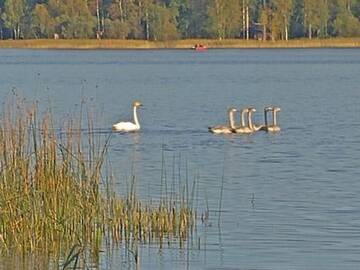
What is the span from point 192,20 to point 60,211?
117073 millimetres

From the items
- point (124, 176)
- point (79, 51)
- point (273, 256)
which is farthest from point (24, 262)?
point (79, 51)

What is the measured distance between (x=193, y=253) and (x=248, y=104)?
97.2 ft

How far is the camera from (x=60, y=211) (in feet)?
45.8

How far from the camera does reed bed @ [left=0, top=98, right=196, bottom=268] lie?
45.1 feet

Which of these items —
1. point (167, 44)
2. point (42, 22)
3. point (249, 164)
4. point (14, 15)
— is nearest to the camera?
point (249, 164)

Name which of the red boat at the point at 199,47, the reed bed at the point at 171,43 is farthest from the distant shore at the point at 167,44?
the red boat at the point at 199,47

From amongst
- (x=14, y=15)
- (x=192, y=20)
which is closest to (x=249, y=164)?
(x=192, y=20)

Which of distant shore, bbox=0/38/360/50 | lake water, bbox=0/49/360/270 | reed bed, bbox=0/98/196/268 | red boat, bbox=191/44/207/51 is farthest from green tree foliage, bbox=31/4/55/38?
reed bed, bbox=0/98/196/268

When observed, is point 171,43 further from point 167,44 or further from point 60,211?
point 60,211

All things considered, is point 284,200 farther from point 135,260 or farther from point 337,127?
point 337,127

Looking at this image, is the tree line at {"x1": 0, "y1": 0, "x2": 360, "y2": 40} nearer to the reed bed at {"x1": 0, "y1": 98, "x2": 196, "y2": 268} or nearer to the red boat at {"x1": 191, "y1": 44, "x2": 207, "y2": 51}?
the red boat at {"x1": 191, "y1": 44, "x2": 207, "y2": 51}

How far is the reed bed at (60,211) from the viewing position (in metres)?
13.7

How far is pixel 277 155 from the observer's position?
86.1ft

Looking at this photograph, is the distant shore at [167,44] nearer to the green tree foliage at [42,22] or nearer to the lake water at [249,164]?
the green tree foliage at [42,22]
